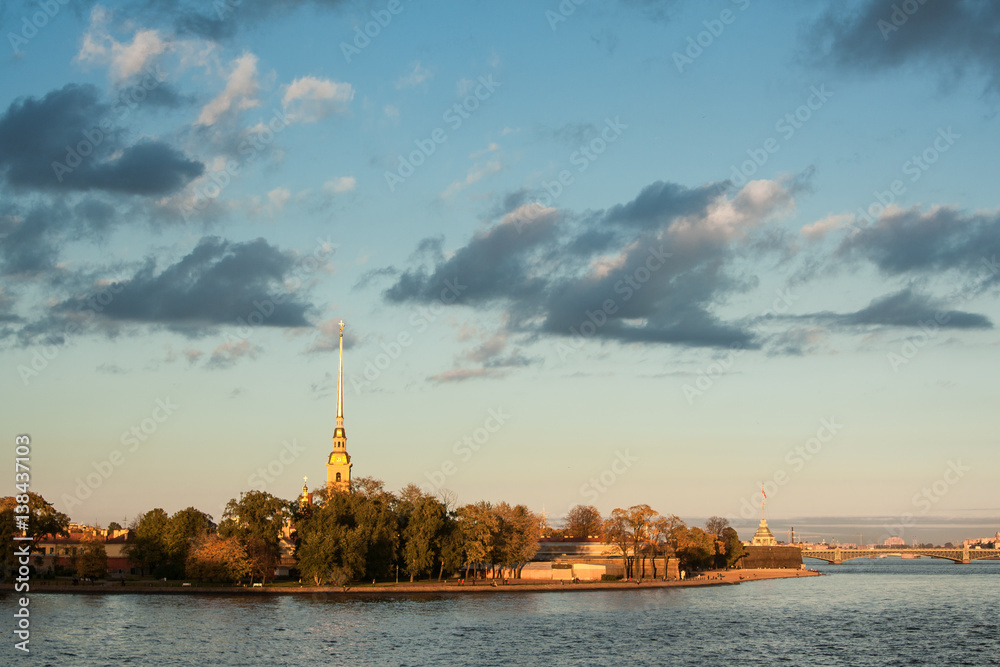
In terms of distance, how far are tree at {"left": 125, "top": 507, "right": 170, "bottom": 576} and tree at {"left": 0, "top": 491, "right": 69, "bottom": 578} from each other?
8.49 meters

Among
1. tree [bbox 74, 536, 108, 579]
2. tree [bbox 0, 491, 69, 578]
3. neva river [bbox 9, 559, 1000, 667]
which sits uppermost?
tree [bbox 0, 491, 69, 578]

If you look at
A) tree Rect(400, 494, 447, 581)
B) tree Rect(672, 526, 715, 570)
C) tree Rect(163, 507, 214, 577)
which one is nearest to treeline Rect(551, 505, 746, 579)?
tree Rect(672, 526, 715, 570)

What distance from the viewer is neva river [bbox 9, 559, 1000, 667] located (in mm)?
57188

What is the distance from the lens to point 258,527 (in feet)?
348

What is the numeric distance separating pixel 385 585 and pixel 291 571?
20596 mm

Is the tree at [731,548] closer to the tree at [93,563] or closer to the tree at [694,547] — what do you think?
the tree at [694,547]

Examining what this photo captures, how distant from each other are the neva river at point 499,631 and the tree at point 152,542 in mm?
19819

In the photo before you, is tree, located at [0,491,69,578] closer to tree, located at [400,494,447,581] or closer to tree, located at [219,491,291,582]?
tree, located at [219,491,291,582]

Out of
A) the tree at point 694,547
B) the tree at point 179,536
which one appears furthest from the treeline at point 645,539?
the tree at point 179,536

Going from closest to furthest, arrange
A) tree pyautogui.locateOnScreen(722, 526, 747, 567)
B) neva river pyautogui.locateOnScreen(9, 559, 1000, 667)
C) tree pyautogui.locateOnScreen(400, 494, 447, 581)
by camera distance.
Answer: neva river pyautogui.locateOnScreen(9, 559, 1000, 667) → tree pyautogui.locateOnScreen(400, 494, 447, 581) → tree pyautogui.locateOnScreen(722, 526, 747, 567)

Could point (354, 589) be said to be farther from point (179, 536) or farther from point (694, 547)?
point (694, 547)

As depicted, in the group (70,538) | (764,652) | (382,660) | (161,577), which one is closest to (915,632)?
(764,652)

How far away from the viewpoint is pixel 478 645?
61000 millimetres

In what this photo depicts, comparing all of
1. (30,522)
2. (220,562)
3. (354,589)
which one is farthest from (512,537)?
(30,522)
